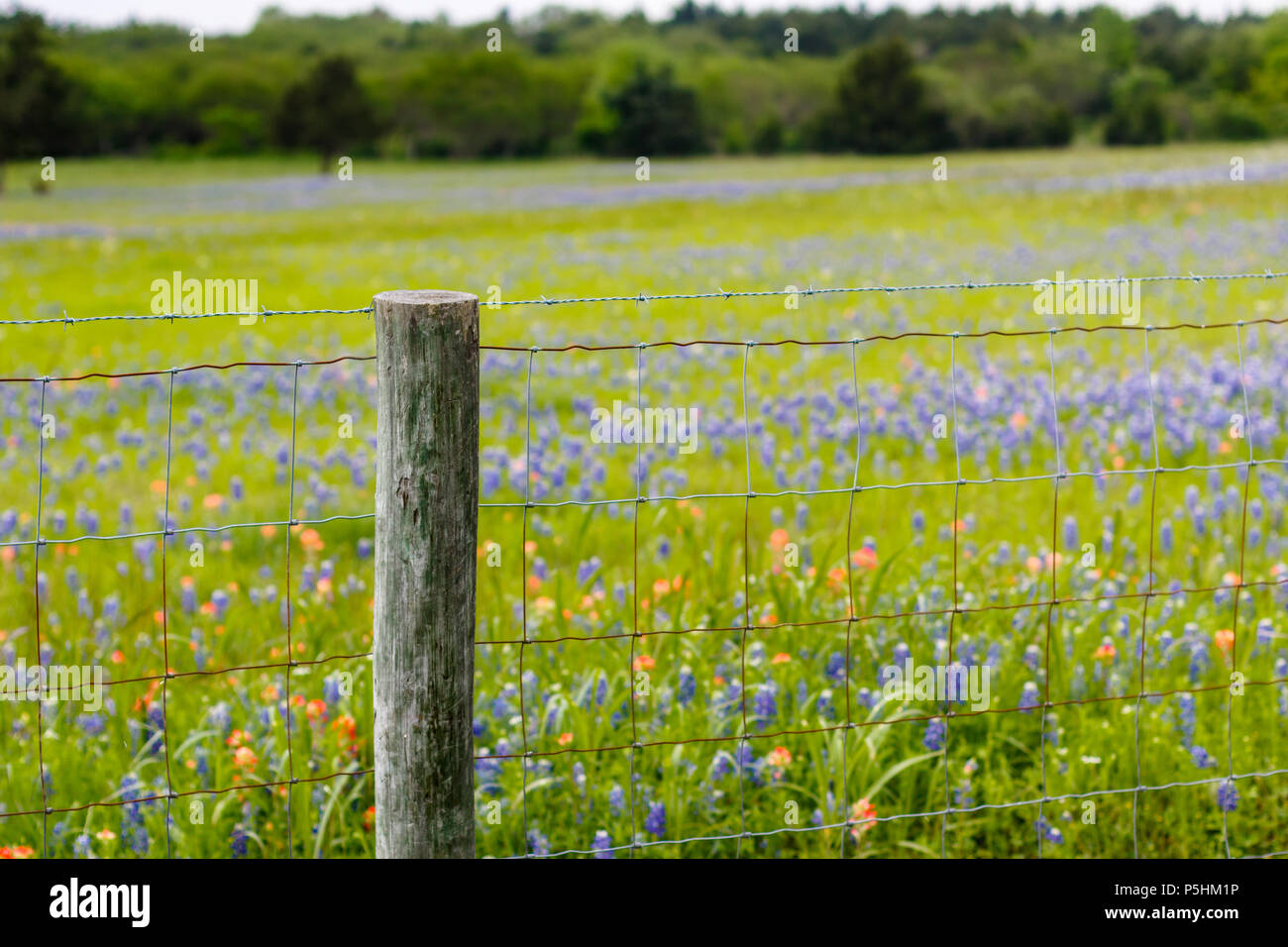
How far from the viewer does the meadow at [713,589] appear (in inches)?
156

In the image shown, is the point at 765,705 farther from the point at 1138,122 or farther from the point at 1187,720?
the point at 1138,122

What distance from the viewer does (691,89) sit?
8131cm

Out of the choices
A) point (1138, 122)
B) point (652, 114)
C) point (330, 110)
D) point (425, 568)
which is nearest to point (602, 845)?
point (425, 568)

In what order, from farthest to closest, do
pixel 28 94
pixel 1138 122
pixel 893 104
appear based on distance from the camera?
pixel 893 104 < pixel 1138 122 < pixel 28 94

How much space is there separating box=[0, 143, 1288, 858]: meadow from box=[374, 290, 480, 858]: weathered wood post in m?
0.52

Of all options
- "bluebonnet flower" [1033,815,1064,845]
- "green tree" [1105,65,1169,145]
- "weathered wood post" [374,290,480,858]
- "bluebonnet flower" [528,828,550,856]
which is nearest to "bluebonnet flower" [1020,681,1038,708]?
"bluebonnet flower" [1033,815,1064,845]

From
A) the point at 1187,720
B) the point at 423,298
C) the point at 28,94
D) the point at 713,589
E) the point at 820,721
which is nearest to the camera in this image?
the point at 423,298

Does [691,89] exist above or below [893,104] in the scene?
above

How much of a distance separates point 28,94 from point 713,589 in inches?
2944

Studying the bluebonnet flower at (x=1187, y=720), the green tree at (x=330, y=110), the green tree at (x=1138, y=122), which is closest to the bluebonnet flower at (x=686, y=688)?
the bluebonnet flower at (x=1187, y=720)

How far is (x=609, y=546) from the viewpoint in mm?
6488

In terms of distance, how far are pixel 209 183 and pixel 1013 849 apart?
190ft

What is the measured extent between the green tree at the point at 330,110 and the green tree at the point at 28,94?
45.3ft
